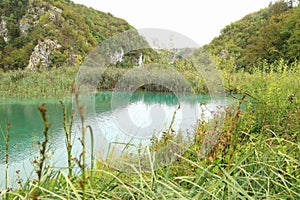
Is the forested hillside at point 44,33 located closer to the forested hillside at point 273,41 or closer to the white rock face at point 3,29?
the white rock face at point 3,29

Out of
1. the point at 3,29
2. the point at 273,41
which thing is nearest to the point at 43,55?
the point at 3,29

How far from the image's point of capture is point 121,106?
2781mm

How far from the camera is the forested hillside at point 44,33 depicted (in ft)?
67.5

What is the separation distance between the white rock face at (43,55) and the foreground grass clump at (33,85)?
9.31 meters

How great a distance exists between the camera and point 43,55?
68.3ft

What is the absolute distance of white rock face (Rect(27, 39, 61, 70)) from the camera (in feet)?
67.0

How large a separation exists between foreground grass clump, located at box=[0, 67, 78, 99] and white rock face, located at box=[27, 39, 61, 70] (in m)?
9.31

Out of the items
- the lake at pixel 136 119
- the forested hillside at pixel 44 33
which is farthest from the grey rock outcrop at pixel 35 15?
the lake at pixel 136 119

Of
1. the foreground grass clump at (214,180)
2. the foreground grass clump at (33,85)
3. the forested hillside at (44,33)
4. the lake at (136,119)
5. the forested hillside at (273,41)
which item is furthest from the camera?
the forested hillside at (44,33)

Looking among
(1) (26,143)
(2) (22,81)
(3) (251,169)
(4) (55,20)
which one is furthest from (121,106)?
(4) (55,20)

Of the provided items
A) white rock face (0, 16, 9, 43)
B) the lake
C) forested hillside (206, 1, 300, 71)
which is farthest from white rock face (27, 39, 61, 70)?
the lake

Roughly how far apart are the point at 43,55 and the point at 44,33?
326 cm

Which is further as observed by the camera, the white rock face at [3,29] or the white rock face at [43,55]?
the white rock face at [3,29]

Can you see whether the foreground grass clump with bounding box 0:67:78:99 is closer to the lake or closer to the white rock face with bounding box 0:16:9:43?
the lake
